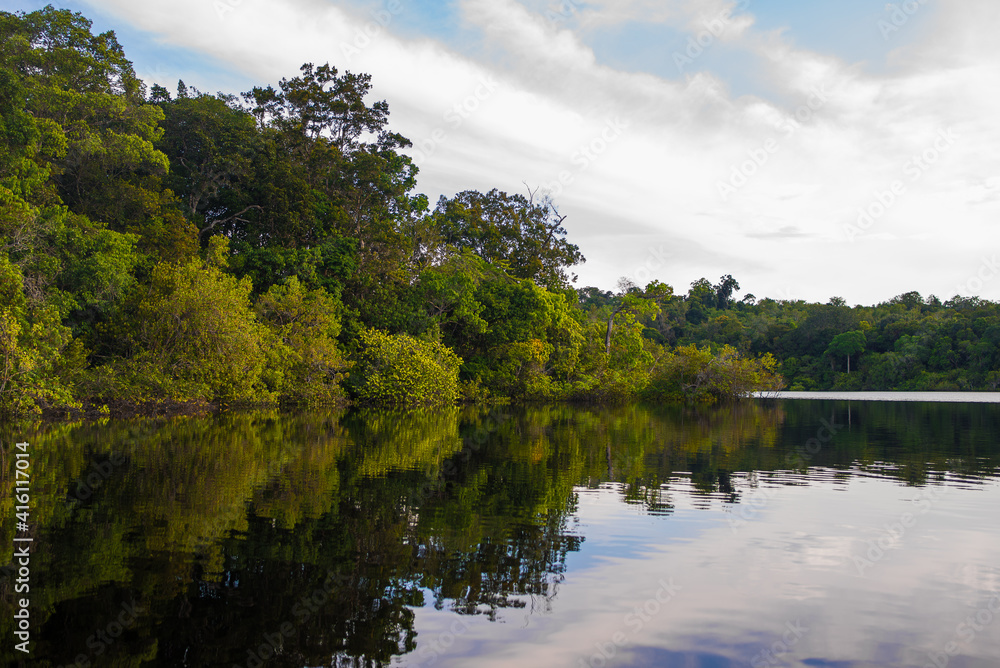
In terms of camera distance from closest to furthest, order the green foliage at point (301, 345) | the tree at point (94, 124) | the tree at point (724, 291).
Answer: the tree at point (94, 124)
the green foliage at point (301, 345)
the tree at point (724, 291)

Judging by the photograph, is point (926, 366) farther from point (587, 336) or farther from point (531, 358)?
point (531, 358)

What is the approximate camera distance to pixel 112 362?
1096 inches

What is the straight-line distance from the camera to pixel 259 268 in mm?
36531

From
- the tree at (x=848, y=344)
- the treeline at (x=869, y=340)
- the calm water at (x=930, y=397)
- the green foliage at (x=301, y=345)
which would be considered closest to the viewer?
the green foliage at (x=301, y=345)

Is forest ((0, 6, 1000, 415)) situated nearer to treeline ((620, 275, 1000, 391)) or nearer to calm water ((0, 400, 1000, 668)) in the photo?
calm water ((0, 400, 1000, 668))

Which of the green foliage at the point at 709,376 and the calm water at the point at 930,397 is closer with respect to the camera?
the green foliage at the point at 709,376

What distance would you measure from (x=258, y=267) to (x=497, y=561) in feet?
103

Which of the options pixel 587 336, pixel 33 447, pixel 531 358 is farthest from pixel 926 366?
pixel 33 447

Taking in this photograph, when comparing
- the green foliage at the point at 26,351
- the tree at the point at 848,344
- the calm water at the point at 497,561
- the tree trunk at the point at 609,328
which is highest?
the tree at the point at 848,344

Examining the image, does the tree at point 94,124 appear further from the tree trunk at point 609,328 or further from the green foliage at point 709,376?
the green foliage at point 709,376

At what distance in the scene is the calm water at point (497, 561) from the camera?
5746 millimetres

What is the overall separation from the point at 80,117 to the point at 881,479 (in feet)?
106

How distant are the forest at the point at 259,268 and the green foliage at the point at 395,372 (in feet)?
0.38

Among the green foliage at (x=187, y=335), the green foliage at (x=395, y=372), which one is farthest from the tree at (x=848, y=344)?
the green foliage at (x=187, y=335)
